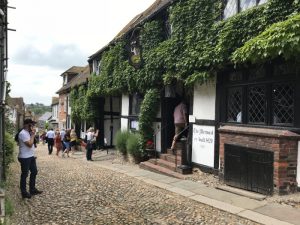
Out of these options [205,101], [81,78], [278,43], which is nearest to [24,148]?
[205,101]

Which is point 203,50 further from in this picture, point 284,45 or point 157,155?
point 157,155

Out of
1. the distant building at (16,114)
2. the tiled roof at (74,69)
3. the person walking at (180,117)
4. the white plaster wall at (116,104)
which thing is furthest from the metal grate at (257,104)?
the tiled roof at (74,69)

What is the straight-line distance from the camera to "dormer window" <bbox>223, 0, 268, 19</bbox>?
8922mm

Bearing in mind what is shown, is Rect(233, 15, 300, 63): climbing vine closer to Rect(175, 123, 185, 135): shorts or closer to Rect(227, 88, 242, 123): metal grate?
Rect(227, 88, 242, 123): metal grate

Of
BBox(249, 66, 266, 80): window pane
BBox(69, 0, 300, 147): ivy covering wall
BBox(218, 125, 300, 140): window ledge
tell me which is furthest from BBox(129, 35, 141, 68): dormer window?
BBox(249, 66, 266, 80): window pane

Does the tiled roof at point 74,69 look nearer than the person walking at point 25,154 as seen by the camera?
No

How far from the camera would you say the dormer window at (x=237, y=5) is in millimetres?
8922

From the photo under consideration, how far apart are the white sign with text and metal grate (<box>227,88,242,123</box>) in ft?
2.72

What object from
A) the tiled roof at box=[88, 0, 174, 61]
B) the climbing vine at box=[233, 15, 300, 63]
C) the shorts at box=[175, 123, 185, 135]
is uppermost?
the tiled roof at box=[88, 0, 174, 61]

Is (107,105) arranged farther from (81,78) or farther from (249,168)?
(249,168)

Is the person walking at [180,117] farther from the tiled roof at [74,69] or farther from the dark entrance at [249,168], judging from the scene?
the tiled roof at [74,69]

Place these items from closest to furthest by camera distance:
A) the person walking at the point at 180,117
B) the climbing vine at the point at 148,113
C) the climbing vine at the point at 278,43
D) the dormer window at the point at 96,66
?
the climbing vine at the point at 278,43 → the person walking at the point at 180,117 → the climbing vine at the point at 148,113 → the dormer window at the point at 96,66

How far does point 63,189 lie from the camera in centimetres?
917

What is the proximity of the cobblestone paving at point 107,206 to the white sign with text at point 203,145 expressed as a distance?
201cm
